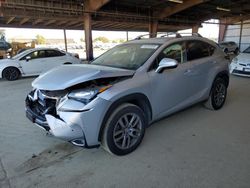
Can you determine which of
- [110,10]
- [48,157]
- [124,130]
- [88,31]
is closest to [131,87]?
[124,130]

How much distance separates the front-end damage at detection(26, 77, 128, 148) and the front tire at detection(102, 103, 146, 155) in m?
0.16

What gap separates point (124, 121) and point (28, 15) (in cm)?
1291

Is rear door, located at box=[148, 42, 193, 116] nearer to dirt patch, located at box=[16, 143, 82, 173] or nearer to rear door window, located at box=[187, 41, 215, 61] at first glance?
rear door window, located at box=[187, 41, 215, 61]

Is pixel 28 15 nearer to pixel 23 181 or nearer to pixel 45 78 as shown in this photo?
pixel 45 78

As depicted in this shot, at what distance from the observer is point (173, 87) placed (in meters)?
3.12

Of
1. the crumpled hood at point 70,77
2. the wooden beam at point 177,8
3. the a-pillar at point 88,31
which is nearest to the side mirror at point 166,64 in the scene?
the crumpled hood at point 70,77

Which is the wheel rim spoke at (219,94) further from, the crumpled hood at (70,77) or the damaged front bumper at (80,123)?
the damaged front bumper at (80,123)

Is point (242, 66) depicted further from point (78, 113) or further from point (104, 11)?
point (104, 11)

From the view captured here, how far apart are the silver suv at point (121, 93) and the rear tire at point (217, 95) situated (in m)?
0.39

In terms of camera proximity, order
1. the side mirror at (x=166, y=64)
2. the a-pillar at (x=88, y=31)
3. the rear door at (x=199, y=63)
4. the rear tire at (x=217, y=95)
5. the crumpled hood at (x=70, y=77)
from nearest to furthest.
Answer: the crumpled hood at (x=70, y=77)
the side mirror at (x=166, y=64)
the rear door at (x=199, y=63)
the rear tire at (x=217, y=95)
the a-pillar at (x=88, y=31)

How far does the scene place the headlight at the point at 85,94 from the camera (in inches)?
88.9

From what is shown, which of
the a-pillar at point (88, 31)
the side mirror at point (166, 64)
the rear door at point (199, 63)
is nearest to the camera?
the side mirror at point (166, 64)

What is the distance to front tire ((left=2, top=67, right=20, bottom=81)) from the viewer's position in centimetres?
837

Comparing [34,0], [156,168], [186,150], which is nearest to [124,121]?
[156,168]
